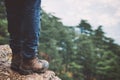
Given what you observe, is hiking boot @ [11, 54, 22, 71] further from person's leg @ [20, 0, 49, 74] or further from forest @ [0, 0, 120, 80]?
forest @ [0, 0, 120, 80]

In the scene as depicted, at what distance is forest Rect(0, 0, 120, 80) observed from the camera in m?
39.0

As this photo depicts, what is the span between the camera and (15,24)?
3287mm

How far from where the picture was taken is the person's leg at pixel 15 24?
323cm

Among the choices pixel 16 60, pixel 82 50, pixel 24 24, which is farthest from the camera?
pixel 82 50

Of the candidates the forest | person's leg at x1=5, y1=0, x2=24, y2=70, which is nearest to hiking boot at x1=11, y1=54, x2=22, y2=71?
person's leg at x1=5, y1=0, x2=24, y2=70

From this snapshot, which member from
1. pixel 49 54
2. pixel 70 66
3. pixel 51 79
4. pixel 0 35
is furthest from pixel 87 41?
pixel 51 79

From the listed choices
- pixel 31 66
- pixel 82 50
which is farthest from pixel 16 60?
pixel 82 50

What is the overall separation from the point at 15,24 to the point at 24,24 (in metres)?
0.10

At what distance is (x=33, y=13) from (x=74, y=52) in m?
42.5

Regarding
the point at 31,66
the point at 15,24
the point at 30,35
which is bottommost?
the point at 31,66

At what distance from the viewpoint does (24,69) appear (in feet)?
11.4

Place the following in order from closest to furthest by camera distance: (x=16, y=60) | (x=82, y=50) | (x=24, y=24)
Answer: (x=24, y=24) → (x=16, y=60) → (x=82, y=50)

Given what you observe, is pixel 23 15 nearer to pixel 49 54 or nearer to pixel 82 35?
pixel 49 54

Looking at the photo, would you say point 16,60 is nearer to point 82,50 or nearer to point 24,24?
point 24,24
